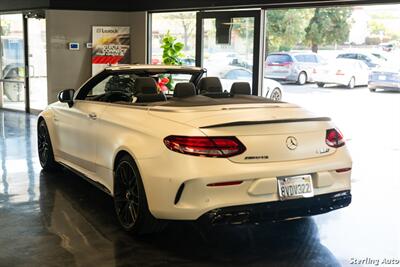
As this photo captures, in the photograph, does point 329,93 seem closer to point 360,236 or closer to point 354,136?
point 354,136

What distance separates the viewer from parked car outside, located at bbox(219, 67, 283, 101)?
10.0 meters

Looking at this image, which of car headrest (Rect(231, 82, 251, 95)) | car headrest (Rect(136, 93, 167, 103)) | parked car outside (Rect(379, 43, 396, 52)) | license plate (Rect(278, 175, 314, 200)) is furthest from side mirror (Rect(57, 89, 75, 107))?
parked car outside (Rect(379, 43, 396, 52))

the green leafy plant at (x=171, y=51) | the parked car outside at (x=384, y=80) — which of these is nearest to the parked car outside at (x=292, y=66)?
the parked car outside at (x=384, y=80)

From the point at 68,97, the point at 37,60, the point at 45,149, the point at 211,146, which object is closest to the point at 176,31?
the point at 37,60

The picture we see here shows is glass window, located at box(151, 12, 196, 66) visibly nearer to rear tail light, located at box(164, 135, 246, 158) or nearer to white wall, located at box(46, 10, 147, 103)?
white wall, located at box(46, 10, 147, 103)

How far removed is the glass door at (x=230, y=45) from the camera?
31.8 feet

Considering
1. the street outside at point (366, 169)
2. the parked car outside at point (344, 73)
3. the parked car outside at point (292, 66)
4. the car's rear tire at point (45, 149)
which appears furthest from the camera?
the parked car outside at point (292, 66)

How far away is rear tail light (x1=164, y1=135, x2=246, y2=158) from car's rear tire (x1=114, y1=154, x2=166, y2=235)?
1.75 ft

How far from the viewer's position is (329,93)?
36.1 ft

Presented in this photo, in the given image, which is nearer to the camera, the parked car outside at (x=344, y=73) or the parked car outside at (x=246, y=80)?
the parked car outside at (x=246, y=80)

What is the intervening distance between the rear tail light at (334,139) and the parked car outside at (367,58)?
6.04 metres

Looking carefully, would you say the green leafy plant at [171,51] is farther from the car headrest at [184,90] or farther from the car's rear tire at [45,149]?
A: the car headrest at [184,90]

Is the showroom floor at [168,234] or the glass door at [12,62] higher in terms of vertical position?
the glass door at [12,62]

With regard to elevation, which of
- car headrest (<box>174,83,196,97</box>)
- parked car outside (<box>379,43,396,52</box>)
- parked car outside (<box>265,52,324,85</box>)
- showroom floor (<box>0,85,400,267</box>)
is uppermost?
parked car outside (<box>379,43,396,52</box>)
